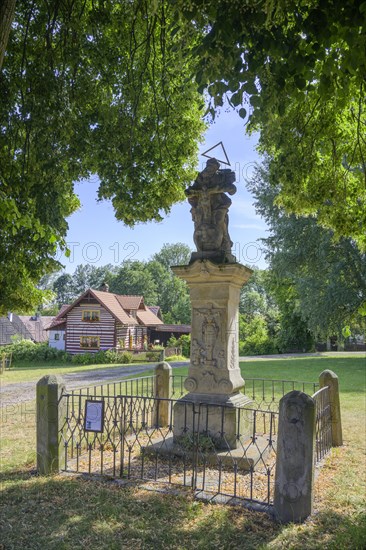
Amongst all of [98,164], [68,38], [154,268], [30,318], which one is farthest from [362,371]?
[154,268]

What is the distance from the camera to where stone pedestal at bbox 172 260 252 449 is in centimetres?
725

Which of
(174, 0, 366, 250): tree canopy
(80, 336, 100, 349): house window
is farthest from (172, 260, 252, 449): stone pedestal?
(80, 336, 100, 349): house window

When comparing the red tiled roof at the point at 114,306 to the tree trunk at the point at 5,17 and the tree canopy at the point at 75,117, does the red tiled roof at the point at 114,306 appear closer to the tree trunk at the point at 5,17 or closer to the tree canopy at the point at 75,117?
the tree canopy at the point at 75,117

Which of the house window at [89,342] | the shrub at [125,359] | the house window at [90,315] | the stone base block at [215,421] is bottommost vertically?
the shrub at [125,359]

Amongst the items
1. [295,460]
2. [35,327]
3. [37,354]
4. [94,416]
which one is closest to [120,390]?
[94,416]

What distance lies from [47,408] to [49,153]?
356 cm

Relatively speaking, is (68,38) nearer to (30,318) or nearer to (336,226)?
(336,226)

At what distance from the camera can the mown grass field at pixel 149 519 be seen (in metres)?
4.43

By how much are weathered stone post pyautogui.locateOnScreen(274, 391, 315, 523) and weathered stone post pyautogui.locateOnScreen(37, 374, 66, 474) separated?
3107mm

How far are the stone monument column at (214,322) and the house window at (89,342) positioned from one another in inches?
1273

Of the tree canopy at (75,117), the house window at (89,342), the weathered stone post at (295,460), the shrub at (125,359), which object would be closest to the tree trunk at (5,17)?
the tree canopy at (75,117)

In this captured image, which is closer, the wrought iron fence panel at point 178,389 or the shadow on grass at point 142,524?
the shadow on grass at point 142,524

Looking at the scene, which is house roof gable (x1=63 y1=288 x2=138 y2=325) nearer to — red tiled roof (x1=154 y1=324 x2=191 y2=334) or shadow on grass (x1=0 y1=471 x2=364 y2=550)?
red tiled roof (x1=154 y1=324 x2=191 y2=334)

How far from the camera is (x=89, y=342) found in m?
39.1
